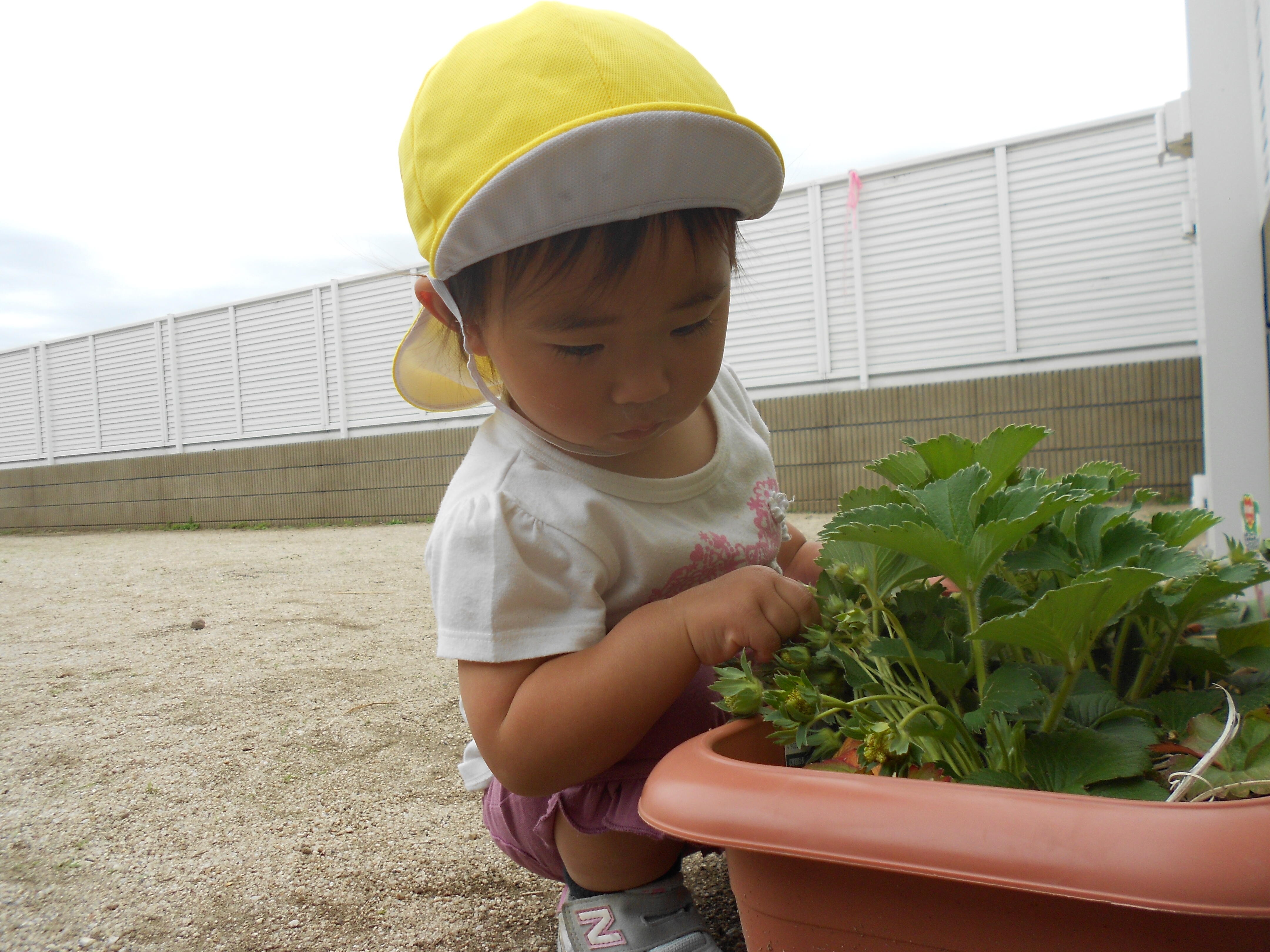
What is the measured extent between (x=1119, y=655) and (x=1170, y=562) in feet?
0.51

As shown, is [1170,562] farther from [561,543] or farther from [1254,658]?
[561,543]

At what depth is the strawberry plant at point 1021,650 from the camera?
19.2 inches

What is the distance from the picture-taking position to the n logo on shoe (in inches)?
34.6

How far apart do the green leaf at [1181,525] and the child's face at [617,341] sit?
1.39ft

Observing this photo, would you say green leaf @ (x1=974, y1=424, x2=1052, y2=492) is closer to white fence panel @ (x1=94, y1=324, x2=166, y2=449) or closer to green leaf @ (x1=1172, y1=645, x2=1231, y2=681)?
green leaf @ (x1=1172, y1=645, x2=1231, y2=681)

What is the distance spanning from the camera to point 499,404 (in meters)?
1.00

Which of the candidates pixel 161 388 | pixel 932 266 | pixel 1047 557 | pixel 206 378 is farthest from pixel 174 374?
pixel 1047 557

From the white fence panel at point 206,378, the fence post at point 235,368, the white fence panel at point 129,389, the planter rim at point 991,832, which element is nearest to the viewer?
the planter rim at point 991,832

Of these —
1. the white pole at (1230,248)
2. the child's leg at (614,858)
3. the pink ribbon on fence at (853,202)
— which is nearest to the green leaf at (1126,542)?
the child's leg at (614,858)

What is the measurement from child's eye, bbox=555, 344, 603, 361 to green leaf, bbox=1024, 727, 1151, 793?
1.60 ft

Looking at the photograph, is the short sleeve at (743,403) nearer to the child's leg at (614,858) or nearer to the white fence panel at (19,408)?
the child's leg at (614,858)

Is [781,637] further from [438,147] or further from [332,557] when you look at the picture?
[332,557]

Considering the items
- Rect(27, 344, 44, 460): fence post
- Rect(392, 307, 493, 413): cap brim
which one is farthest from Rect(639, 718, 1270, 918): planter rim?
Rect(27, 344, 44, 460): fence post

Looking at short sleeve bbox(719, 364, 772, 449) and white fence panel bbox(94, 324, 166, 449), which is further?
white fence panel bbox(94, 324, 166, 449)
